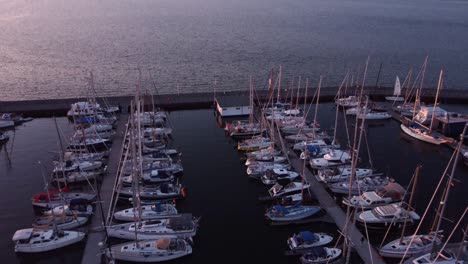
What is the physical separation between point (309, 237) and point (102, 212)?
19.5 meters

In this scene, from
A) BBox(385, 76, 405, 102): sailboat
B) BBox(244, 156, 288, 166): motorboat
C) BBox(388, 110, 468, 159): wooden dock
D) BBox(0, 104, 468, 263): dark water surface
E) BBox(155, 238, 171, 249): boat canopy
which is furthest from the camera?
BBox(385, 76, 405, 102): sailboat

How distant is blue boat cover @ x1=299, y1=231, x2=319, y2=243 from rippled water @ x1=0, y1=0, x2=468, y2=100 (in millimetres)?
55192

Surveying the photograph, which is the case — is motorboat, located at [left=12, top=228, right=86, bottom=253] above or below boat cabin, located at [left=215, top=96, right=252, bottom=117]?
below

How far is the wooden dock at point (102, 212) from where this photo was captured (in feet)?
112

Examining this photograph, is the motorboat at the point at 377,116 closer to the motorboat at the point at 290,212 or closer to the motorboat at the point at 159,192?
the motorboat at the point at 290,212

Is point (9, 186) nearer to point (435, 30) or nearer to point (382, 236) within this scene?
point (382, 236)

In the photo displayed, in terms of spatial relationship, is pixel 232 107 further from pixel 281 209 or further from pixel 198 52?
pixel 198 52

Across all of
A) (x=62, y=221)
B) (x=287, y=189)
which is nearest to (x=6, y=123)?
(x=62, y=221)

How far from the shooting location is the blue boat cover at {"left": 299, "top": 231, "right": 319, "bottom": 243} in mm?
35344

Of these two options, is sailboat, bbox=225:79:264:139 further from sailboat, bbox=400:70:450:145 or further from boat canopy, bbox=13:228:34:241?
boat canopy, bbox=13:228:34:241

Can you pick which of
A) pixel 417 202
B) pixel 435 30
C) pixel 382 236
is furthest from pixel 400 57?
pixel 382 236

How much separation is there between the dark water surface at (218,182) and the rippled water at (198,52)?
23.8 meters

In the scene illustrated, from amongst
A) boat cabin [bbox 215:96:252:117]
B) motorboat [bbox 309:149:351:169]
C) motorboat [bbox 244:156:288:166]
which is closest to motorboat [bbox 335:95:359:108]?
boat cabin [bbox 215:96:252:117]

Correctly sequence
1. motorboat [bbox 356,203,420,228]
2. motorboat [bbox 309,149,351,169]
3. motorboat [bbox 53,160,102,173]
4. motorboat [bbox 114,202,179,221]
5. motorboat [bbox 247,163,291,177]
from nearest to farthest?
motorboat [bbox 356,203,420,228] → motorboat [bbox 114,202,179,221] → motorboat [bbox 53,160,102,173] → motorboat [bbox 247,163,291,177] → motorboat [bbox 309,149,351,169]
